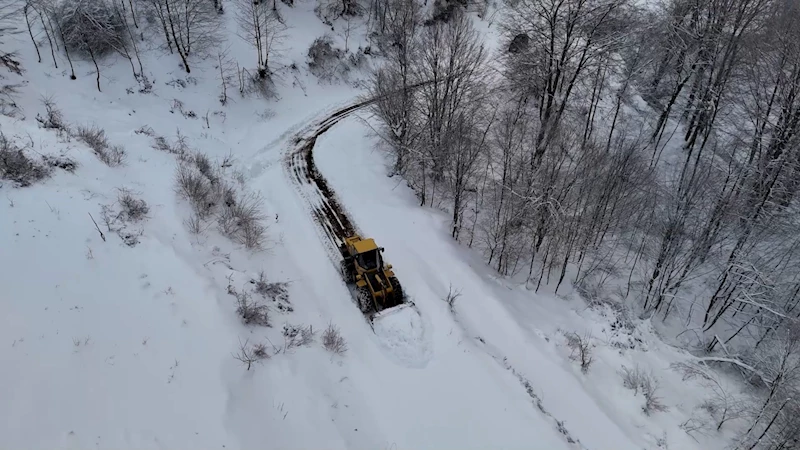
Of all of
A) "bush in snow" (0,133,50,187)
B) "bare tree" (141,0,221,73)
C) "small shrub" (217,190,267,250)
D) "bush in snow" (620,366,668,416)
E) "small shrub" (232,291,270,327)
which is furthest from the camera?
"bare tree" (141,0,221,73)

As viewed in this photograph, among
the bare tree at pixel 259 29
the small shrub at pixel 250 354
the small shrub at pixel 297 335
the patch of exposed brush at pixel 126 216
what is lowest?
the small shrub at pixel 297 335

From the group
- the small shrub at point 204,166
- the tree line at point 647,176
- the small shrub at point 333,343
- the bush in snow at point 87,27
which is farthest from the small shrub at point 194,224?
the bush in snow at point 87,27

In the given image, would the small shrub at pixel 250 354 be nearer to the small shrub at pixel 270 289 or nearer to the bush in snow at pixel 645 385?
the small shrub at pixel 270 289

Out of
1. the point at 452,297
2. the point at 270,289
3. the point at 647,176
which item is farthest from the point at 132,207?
the point at 647,176

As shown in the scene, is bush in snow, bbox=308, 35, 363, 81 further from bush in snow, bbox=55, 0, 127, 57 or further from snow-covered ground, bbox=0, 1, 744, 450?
Result: snow-covered ground, bbox=0, 1, 744, 450

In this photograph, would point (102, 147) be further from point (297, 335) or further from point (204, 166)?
point (297, 335)

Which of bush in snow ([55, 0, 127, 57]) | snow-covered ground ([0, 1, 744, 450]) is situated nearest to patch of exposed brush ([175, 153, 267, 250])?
snow-covered ground ([0, 1, 744, 450])
